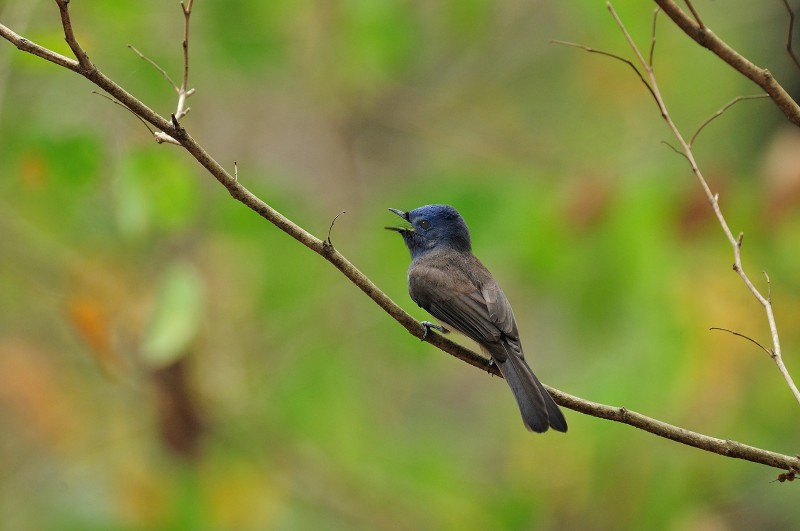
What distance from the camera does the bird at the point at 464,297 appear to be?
10.5 feet

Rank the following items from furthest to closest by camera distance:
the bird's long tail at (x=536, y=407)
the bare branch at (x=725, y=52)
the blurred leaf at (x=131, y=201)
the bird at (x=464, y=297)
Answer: the blurred leaf at (x=131, y=201) < the bird at (x=464, y=297) < the bird's long tail at (x=536, y=407) < the bare branch at (x=725, y=52)

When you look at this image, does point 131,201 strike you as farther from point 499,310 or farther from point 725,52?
point 725,52

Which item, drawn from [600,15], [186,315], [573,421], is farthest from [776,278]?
[186,315]

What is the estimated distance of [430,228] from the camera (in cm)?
442

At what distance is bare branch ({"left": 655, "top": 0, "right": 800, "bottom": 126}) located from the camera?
2135 millimetres

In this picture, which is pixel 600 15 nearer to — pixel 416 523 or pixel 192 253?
pixel 192 253

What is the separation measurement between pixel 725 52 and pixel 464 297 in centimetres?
193

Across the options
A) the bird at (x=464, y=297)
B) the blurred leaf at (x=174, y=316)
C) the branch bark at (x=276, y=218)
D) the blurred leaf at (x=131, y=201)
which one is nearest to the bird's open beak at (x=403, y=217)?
the bird at (x=464, y=297)

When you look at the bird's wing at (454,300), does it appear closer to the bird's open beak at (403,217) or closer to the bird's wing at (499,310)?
the bird's wing at (499,310)

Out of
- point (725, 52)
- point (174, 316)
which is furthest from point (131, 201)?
point (725, 52)

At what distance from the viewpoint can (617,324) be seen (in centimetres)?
423

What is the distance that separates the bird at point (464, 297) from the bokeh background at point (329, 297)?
145 millimetres

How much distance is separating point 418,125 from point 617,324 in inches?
92.2

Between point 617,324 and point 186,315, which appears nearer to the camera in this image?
point 186,315
